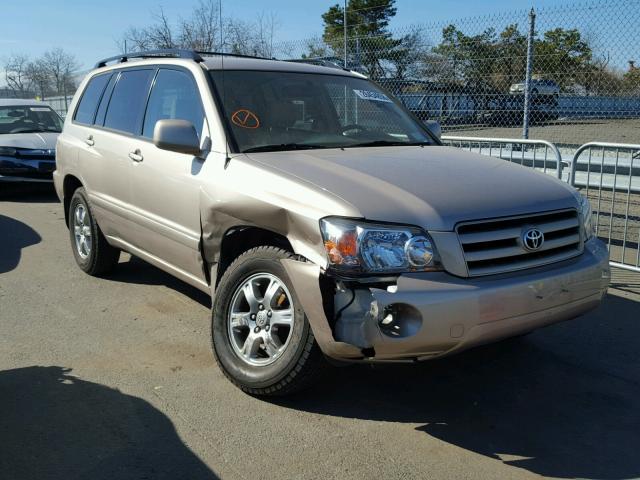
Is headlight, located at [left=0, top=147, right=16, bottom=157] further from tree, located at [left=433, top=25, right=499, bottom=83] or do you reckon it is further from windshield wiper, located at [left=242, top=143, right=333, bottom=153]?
windshield wiper, located at [left=242, top=143, right=333, bottom=153]

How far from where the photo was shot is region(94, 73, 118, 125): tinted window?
588 centimetres

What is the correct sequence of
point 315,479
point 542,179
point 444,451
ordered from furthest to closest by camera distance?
point 542,179 < point 444,451 < point 315,479

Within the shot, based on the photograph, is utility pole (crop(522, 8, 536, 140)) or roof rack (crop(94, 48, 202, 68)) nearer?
roof rack (crop(94, 48, 202, 68))

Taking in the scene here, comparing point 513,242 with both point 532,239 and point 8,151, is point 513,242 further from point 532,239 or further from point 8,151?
point 8,151

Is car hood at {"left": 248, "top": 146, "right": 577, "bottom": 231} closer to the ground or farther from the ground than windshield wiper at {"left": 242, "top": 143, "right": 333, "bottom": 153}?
closer to the ground

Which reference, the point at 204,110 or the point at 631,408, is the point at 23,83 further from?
the point at 631,408

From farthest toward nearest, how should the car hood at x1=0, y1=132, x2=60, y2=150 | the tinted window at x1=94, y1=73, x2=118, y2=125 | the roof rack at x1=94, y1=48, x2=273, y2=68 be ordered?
the car hood at x1=0, y1=132, x2=60, y2=150, the tinted window at x1=94, y1=73, x2=118, y2=125, the roof rack at x1=94, y1=48, x2=273, y2=68

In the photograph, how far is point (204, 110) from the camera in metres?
4.42

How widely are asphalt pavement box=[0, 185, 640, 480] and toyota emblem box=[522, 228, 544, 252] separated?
0.93 meters

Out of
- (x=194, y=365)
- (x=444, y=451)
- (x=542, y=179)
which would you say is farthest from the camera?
(x=194, y=365)

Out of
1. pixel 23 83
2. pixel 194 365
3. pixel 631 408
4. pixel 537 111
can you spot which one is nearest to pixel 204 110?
pixel 194 365

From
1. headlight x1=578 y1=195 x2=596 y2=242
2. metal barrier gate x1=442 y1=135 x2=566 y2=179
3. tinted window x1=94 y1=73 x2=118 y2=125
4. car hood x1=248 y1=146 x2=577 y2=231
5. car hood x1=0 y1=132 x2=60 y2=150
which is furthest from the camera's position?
car hood x1=0 y1=132 x2=60 y2=150

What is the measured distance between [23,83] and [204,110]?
77.7 feet

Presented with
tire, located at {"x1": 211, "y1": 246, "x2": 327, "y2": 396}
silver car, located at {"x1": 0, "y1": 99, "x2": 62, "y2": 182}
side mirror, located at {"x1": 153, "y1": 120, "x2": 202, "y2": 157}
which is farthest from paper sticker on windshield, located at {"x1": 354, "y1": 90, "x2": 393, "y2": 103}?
Result: silver car, located at {"x1": 0, "y1": 99, "x2": 62, "y2": 182}
